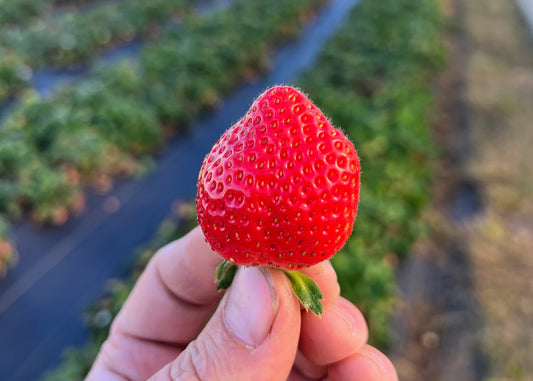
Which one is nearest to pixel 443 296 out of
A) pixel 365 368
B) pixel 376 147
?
pixel 376 147

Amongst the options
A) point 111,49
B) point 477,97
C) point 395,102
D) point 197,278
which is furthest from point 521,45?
point 197,278

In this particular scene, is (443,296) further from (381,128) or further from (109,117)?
(109,117)

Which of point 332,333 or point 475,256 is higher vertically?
point 332,333

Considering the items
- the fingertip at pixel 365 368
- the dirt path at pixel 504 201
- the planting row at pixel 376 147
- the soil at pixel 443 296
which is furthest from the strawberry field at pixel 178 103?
the fingertip at pixel 365 368

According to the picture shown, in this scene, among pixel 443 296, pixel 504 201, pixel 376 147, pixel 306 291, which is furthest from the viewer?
pixel 376 147

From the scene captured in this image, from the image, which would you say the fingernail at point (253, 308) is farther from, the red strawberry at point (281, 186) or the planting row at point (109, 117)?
the planting row at point (109, 117)

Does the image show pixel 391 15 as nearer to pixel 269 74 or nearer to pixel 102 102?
pixel 269 74

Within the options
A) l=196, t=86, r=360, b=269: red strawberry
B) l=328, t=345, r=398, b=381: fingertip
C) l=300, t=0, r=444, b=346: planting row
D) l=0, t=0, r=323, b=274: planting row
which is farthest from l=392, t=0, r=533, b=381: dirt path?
l=0, t=0, r=323, b=274: planting row
